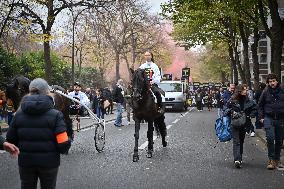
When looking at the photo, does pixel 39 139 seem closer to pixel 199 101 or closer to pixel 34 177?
pixel 34 177

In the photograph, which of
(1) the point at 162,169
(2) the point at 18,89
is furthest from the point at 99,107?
(1) the point at 162,169

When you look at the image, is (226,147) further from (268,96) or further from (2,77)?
(2,77)

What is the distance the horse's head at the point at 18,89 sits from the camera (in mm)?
12328

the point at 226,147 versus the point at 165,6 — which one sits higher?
the point at 165,6

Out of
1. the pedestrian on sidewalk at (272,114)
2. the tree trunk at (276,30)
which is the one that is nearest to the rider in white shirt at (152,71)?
the pedestrian on sidewalk at (272,114)

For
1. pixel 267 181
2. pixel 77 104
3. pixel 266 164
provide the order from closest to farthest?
pixel 267 181
pixel 266 164
pixel 77 104

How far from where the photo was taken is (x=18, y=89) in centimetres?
1247

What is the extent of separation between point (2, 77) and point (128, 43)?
1260 inches

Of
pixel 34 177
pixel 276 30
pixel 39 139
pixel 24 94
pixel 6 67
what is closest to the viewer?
pixel 39 139

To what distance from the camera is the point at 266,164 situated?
12.0 metres

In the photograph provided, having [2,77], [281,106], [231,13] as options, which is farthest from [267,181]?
[2,77]

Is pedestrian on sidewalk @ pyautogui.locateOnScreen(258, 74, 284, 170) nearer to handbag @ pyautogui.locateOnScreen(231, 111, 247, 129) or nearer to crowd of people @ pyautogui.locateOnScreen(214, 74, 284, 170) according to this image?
crowd of people @ pyautogui.locateOnScreen(214, 74, 284, 170)

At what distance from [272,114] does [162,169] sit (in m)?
2.45

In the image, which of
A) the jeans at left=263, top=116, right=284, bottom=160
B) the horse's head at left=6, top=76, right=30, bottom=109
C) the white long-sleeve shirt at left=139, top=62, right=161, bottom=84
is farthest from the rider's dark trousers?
the jeans at left=263, top=116, right=284, bottom=160
